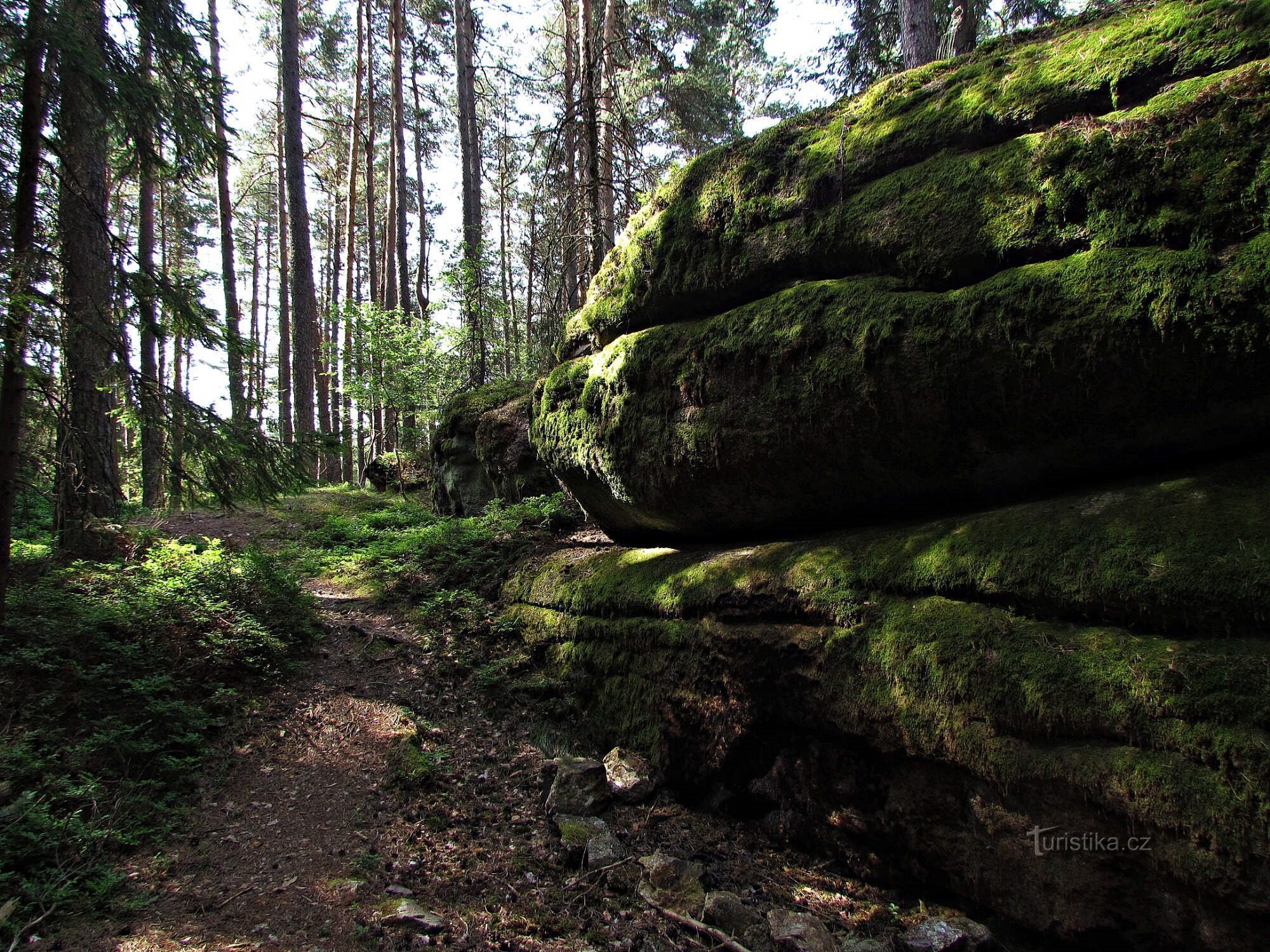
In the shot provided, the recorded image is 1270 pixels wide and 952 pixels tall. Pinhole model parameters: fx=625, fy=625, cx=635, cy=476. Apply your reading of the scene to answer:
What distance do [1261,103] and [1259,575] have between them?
242 centimetres

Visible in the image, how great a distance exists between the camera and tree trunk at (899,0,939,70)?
8562 mm

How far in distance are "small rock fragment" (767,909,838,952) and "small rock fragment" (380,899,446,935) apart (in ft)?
5.92

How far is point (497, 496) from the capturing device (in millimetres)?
10461

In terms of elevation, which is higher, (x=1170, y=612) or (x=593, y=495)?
(x=593, y=495)

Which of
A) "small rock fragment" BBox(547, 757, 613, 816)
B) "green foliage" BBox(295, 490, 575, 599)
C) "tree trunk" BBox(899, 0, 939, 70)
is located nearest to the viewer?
"small rock fragment" BBox(547, 757, 613, 816)

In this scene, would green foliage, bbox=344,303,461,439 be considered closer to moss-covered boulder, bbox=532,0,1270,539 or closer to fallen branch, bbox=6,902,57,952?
moss-covered boulder, bbox=532,0,1270,539

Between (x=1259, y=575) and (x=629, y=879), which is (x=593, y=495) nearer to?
(x=629, y=879)

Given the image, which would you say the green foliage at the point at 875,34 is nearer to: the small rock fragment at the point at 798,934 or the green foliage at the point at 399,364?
the green foliage at the point at 399,364

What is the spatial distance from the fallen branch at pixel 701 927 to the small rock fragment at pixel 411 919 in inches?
48.1

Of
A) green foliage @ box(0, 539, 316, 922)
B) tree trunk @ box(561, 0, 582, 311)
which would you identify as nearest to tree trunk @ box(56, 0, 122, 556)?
green foliage @ box(0, 539, 316, 922)

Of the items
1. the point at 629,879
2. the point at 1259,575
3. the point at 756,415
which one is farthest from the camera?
the point at 756,415

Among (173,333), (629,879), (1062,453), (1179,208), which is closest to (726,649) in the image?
(629,879)

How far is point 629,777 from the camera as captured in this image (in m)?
4.98

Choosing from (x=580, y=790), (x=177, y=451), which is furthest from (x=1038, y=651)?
(x=177, y=451)
